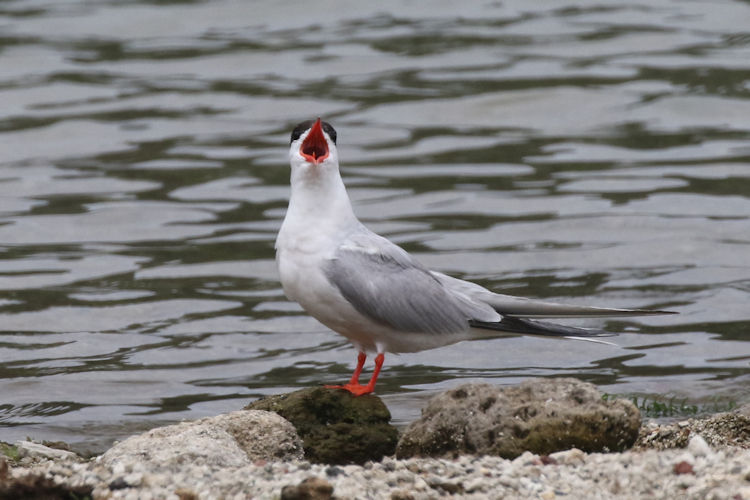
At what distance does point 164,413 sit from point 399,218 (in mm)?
4495

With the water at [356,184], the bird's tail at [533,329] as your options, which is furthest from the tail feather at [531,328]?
the water at [356,184]

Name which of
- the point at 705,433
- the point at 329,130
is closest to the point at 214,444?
the point at 329,130

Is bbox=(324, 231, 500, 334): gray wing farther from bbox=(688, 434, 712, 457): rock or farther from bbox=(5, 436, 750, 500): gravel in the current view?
bbox=(688, 434, 712, 457): rock

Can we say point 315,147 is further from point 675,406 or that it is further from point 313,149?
point 675,406

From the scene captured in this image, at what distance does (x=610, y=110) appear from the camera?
50.0 feet

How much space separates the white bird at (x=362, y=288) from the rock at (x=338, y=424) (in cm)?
13

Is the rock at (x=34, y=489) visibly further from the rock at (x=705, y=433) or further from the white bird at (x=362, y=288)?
the rock at (x=705, y=433)

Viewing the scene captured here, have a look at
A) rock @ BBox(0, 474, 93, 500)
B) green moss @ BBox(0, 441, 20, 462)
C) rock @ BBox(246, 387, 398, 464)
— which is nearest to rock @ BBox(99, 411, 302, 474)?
rock @ BBox(246, 387, 398, 464)

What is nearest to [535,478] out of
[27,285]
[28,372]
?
[28,372]

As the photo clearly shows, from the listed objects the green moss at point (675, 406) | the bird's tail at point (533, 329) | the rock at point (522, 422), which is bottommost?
the green moss at point (675, 406)

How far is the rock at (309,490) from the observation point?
14.9 feet

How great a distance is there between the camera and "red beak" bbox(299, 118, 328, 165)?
6145 millimetres

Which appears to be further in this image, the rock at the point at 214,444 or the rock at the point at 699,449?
the rock at the point at 214,444

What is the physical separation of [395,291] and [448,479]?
146 centimetres
